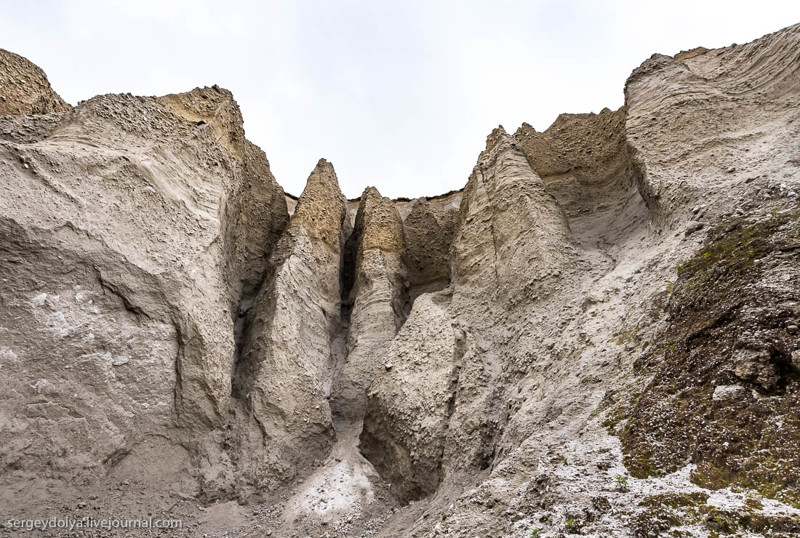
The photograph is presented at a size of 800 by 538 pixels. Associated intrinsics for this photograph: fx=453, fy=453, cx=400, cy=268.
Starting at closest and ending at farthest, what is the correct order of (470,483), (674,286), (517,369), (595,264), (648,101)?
(674,286), (470,483), (517,369), (595,264), (648,101)

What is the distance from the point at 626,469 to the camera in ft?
11.1

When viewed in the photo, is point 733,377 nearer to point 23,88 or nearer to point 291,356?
point 291,356

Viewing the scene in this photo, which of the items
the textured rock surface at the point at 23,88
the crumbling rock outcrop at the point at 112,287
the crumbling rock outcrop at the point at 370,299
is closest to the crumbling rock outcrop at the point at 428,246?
the crumbling rock outcrop at the point at 370,299

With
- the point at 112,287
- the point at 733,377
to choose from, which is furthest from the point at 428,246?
the point at 733,377

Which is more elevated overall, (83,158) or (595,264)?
(83,158)

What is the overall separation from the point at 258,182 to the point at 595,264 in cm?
966

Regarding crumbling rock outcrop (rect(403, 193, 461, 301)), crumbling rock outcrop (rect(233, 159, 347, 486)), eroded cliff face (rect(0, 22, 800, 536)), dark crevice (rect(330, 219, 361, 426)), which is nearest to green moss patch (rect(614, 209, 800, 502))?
eroded cliff face (rect(0, 22, 800, 536))

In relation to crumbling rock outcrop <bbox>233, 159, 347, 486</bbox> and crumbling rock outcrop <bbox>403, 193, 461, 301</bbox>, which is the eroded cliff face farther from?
crumbling rock outcrop <bbox>403, 193, 461, 301</bbox>

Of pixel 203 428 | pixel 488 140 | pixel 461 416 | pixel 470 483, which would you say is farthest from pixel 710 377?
pixel 488 140

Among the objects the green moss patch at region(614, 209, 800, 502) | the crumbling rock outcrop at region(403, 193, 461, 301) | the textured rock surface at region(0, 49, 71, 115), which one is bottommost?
the green moss patch at region(614, 209, 800, 502)

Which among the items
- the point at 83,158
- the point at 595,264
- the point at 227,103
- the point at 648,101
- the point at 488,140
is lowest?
the point at 595,264

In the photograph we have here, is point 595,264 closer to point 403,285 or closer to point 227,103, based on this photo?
point 403,285

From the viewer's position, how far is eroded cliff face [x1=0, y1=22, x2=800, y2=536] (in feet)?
11.6

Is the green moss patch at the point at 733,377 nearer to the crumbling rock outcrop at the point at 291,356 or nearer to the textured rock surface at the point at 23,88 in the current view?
the crumbling rock outcrop at the point at 291,356
